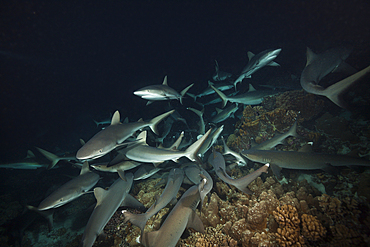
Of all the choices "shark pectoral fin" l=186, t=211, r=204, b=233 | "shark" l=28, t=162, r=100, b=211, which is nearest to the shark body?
"shark pectoral fin" l=186, t=211, r=204, b=233

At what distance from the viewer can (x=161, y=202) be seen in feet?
9.80

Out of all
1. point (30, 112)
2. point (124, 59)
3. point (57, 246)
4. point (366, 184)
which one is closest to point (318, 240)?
point (366, 184)

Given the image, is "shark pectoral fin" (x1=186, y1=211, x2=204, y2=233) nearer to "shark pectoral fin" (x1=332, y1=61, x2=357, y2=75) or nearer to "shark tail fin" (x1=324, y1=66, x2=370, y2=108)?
"shark tail fin" (x1=324, y1=66, x2=370, y2=108)

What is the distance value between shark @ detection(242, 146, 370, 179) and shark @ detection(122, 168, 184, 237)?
7.51 ft

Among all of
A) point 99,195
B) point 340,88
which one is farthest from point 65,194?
point 340,88

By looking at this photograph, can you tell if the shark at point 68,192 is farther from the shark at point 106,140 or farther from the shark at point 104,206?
the shark at point 106,140

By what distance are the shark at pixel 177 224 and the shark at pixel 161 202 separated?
25 centimetres

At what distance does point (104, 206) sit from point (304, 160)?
5.04m

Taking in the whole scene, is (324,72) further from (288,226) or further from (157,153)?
(157,153)

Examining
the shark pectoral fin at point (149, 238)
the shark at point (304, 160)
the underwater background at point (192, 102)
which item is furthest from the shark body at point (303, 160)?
the shark pectoral fin at point (149, 238)

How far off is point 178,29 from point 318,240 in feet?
294

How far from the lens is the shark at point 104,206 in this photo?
288 centimetres

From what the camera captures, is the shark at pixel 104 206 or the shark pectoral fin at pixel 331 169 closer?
the shark at pixel 104 206

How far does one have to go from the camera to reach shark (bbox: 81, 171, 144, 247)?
288 centimetres
